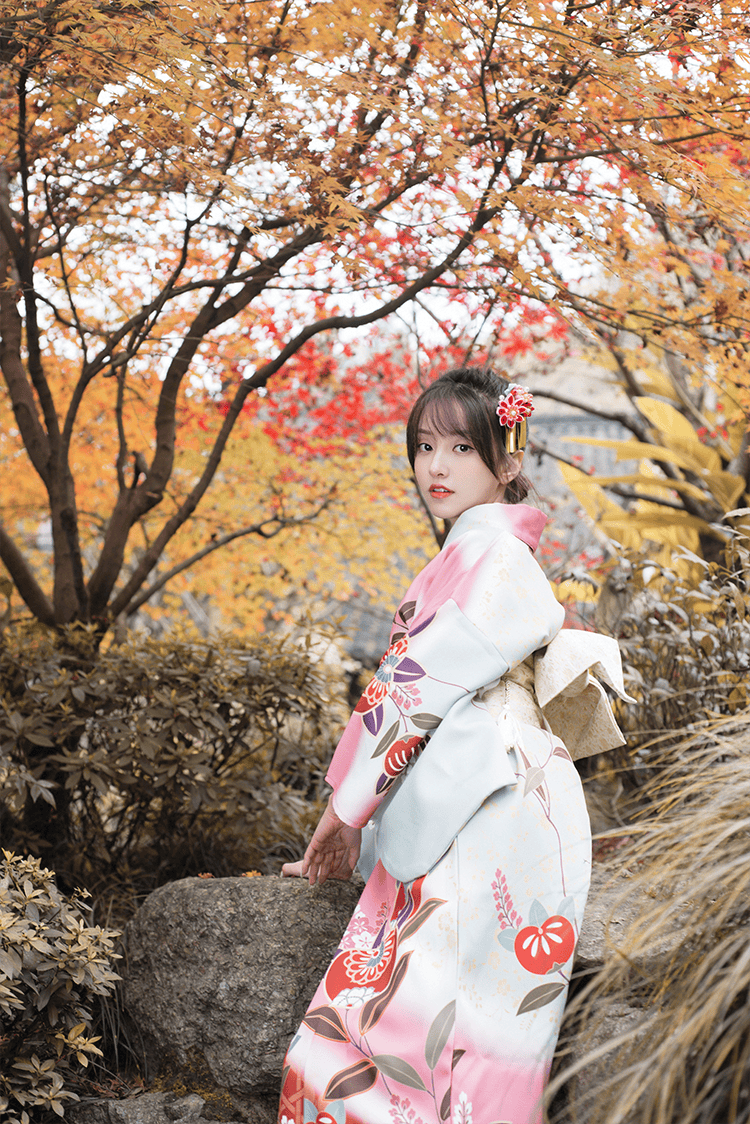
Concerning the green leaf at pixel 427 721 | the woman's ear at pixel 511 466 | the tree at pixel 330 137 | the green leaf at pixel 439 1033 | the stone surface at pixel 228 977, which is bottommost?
the stone surface at pixel 228 977

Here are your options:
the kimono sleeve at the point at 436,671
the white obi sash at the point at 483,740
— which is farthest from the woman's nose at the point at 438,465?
the white obi sash at the point at 483,740

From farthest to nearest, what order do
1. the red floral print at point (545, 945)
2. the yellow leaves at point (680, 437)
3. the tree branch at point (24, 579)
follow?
the yellow leaves at point (680, 437), the tree branch at point (24, 579), the red floral print at point (545, 945)

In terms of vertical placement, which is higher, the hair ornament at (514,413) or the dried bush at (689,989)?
the hair ornament at (514,413)

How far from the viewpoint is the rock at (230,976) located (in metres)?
2.25

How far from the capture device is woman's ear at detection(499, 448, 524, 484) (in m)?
2.16

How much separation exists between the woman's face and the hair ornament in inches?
3.6

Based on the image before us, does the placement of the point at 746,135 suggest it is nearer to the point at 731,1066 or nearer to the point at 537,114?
the point at 537,114

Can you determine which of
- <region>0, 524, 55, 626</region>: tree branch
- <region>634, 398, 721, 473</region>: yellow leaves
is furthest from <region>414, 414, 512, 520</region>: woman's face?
<region>634, 398, 721, 473</region>: yellow leaves

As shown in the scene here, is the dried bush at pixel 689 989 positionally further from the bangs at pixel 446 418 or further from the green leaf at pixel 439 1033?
the bangs at pixel 446 418

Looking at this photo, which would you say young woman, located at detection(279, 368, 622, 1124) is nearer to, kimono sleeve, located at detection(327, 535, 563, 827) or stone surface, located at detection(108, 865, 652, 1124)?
kimono sleeve, located at detection(327, 535, 563, 827)

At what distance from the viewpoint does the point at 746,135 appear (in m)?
2.65

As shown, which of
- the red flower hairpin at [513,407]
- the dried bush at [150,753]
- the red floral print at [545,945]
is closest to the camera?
the red floral print at [545,945]

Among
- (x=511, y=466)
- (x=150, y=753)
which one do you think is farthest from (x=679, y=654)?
(x=150, y=753)

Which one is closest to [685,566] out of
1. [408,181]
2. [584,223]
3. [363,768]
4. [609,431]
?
[584,223]
